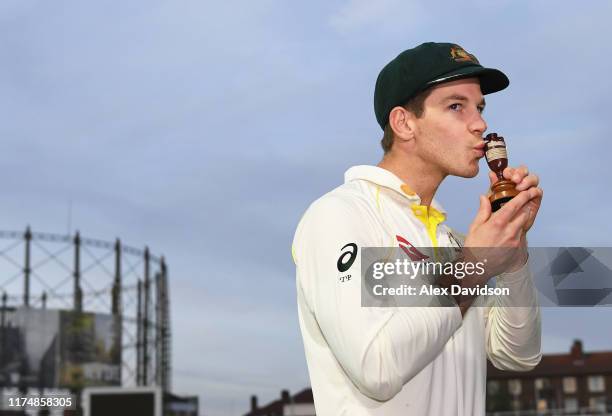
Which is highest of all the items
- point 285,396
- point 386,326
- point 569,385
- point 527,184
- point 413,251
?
point 569,385

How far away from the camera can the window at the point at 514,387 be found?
95188 millimetres

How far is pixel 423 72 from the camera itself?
9.16 feet

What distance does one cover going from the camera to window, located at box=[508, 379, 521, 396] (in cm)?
9519

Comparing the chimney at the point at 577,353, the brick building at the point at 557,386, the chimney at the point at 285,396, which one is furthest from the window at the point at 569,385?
the chimney at the point at 285,396

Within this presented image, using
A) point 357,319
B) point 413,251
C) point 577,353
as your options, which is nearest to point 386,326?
point 357,319

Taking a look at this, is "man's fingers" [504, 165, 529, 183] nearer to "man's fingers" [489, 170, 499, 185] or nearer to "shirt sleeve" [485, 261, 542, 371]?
"man's fingers" [489, 170, 499, 185]

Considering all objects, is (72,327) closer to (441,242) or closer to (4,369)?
(4,369)

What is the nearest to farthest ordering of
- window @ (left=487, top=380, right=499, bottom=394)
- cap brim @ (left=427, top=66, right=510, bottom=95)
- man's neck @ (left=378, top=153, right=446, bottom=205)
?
cap brim @ (left=427, top=66, right=510, bottom=95), man's neck @ (left=378, top=153, right=446, bottom=205), window @ (left=487, top=380, right=499, bottom=394)

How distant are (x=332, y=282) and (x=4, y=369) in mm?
50457

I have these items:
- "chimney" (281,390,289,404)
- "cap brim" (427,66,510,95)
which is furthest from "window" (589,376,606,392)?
"cap brim" (427,66,510,95)

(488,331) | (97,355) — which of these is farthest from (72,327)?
(488,331)

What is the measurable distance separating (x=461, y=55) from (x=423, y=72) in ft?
0.48

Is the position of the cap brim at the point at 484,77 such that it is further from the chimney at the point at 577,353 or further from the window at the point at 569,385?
the chimney at the point at 577,353

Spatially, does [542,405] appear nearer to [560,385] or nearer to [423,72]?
[560,385]
